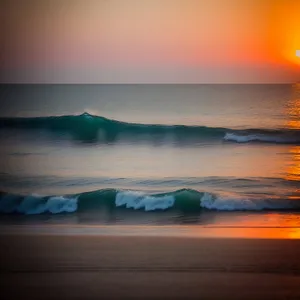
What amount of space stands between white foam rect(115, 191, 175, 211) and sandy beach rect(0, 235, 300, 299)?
0.15m

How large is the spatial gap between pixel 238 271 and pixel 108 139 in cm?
85

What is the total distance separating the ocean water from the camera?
2.49 m

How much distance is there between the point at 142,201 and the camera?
2500mm

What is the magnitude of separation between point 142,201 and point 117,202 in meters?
0.12

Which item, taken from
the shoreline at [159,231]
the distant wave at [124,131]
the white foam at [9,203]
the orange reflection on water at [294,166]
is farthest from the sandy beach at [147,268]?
the distant wave at [124,131]

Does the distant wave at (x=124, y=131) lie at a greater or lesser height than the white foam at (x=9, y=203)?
greater

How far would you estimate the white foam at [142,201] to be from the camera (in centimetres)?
249

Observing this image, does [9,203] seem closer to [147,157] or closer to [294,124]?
[147,157]

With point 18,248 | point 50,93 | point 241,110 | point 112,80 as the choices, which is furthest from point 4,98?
point 241,110

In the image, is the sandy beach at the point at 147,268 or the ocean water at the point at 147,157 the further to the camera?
the ocean water at the point at 147,157

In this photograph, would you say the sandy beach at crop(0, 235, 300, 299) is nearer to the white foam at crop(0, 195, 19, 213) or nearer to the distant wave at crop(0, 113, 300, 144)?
the white foam at crop(0, 195, 19, 213)

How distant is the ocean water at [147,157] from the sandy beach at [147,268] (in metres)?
0.09

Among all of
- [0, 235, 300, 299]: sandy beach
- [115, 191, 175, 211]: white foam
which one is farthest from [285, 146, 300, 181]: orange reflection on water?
[115, 191, 175, 211]: white foam

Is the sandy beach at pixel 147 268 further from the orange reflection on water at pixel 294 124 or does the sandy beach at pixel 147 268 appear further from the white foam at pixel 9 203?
the orange reflection on water at pixel 294 124
